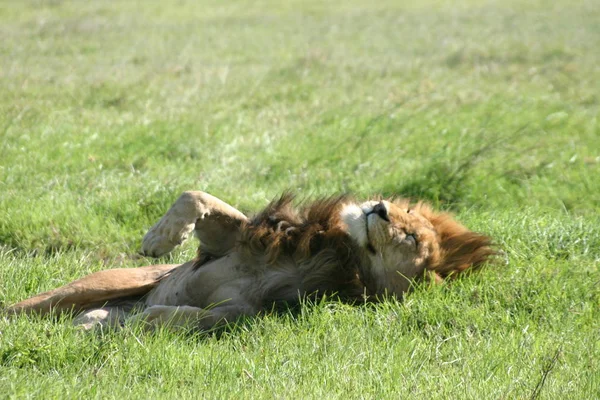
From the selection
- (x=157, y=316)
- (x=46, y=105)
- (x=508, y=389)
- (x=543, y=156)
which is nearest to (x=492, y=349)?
(x=508, y=389)

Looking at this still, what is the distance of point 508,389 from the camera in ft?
10.2

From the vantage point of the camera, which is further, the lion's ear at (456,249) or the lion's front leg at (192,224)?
the lion's ear at (456,249)

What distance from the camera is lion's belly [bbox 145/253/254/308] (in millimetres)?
4020

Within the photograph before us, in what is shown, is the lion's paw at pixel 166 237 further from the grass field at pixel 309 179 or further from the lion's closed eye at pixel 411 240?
the lion's closed eye at pixel 411 240

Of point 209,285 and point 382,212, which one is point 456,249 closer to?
point 382,212

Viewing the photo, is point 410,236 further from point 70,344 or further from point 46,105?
point 46,105

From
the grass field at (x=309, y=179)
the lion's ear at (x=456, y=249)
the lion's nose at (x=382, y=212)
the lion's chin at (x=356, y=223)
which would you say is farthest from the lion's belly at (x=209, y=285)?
the lion's ear at (x=456, y=249)

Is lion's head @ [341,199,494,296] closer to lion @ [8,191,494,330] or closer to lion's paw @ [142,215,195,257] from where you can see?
lion @ [8,191,494,330]

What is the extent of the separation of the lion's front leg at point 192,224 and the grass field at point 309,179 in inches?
21.1

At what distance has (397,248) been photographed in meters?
4.02

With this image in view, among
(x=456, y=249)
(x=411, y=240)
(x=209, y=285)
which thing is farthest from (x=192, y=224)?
(x=456, y=249)

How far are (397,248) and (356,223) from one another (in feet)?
0.71

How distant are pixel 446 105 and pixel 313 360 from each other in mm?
6333

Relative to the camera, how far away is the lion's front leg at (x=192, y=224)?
401cm
